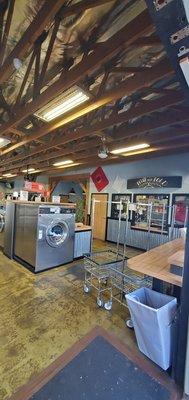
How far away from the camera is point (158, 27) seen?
37.2 inches

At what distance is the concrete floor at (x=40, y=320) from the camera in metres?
1.85

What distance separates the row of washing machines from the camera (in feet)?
12.7

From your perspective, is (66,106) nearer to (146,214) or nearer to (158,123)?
(158,123)

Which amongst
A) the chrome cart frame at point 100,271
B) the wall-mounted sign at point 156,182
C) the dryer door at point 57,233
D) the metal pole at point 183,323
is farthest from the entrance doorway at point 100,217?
the metal pole at point 183,323

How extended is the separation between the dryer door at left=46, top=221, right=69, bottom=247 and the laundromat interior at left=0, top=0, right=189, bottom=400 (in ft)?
0.09

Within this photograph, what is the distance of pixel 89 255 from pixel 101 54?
2.95 m

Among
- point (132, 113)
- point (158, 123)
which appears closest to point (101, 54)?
point (132, 113)

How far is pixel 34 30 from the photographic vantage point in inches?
69.1

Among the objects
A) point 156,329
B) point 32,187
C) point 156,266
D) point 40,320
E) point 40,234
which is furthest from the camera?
point 32,187

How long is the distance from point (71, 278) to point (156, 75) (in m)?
3.50

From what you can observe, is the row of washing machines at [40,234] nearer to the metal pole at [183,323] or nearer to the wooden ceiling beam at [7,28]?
the wooden ceiling beam at [7,28]

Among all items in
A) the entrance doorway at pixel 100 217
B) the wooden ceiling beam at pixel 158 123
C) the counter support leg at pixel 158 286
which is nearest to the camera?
the counter support leg at pixel 158 286

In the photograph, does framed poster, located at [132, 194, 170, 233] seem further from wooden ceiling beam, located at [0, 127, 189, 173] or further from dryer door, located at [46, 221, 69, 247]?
dryer door, located at [46, 221, 69, 247]

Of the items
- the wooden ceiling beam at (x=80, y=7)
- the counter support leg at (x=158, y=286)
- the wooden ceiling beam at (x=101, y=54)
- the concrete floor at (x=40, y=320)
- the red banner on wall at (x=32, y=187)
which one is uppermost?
the wooden ceiling beam at (x=80, y=7)
